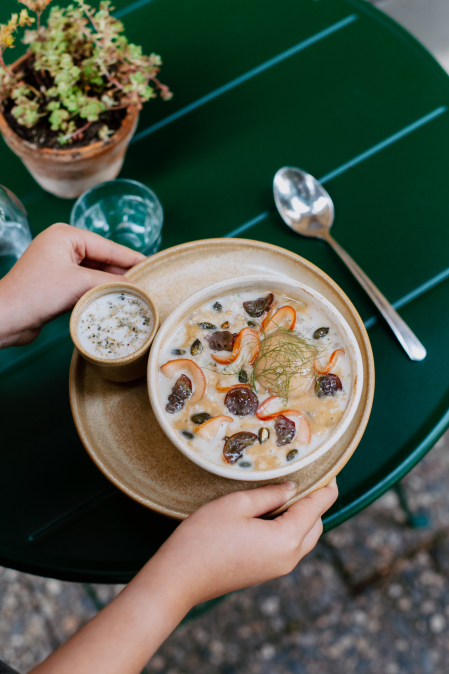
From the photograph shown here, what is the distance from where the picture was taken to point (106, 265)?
142cm

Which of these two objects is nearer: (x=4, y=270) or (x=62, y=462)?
(x=62, y=462)

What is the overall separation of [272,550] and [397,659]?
4.78 ft

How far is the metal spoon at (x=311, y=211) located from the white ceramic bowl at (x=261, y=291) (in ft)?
0.89

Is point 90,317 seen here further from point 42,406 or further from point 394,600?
point 394,600

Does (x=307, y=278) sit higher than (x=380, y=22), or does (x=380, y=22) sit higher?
(x=380, y=22)

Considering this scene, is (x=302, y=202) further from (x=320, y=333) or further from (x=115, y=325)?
(x=115, y=325)

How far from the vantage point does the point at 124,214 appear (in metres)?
1.61

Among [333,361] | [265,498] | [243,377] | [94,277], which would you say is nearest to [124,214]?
[94,277]

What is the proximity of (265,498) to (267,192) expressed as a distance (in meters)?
0.86

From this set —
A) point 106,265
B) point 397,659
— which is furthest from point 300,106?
point 397,659

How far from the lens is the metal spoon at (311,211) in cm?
142

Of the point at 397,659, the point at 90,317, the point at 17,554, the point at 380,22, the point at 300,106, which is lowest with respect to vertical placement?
the point at 397,659

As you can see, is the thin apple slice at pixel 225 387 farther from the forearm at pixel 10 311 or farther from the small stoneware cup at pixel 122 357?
the forearm at pixel 10 311

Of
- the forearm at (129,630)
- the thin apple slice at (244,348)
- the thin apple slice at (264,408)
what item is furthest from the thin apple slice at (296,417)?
the forearm at (129,630)
